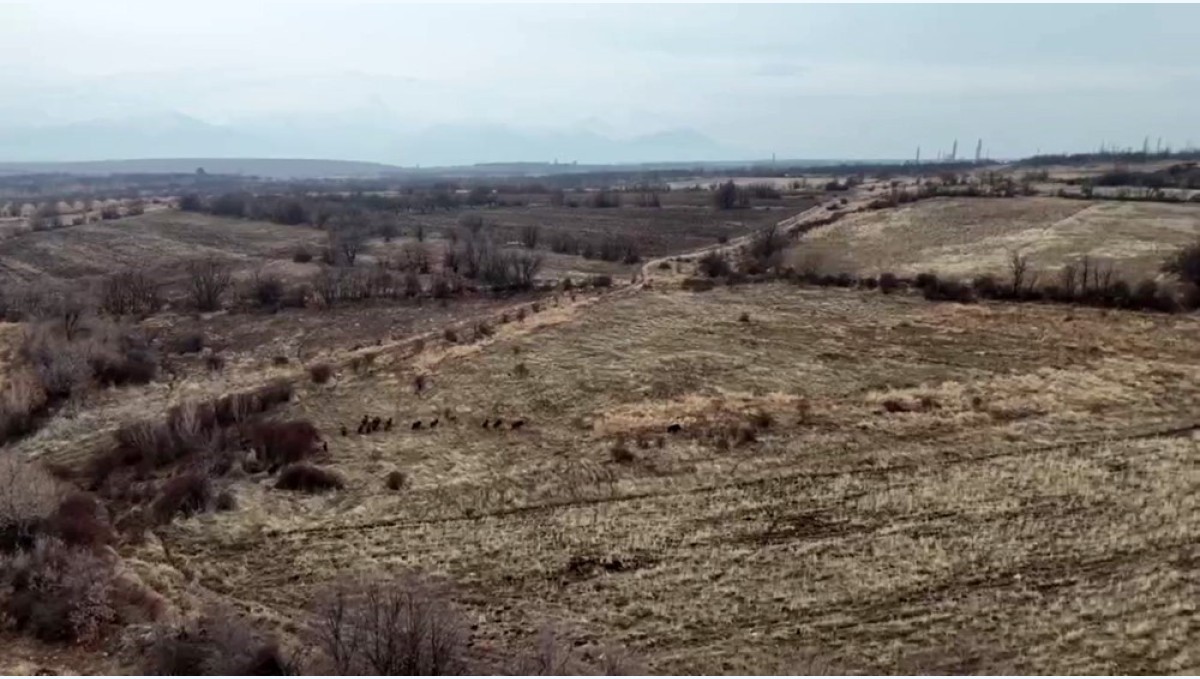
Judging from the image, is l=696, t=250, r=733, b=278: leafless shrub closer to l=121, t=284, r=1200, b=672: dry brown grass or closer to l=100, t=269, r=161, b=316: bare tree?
l=121, t=284, r=1200, b=672: dry brown grass

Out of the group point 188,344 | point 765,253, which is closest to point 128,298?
point 188,344

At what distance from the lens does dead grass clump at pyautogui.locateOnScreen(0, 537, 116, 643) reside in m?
15.1

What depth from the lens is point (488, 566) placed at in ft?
60.0

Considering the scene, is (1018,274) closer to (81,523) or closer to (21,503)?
(81,523)

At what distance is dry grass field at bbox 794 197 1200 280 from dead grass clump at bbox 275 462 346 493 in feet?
113

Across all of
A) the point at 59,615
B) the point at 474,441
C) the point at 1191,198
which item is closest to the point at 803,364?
the point at 474,441

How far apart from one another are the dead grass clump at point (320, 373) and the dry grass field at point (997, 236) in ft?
98.3

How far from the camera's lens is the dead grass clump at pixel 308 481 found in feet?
72.1

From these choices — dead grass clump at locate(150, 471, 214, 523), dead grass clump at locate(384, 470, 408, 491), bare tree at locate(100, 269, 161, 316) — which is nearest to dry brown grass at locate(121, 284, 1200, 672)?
dead grass clump at locate(384, 470, 408, 491)

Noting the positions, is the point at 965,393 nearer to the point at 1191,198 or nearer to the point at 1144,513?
the point at 1144,513

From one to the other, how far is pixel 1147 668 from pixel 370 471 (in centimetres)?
1747

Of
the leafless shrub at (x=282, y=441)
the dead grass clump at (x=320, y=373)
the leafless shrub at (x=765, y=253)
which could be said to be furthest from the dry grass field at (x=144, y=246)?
the leafless shrub at (x=282, y=441)

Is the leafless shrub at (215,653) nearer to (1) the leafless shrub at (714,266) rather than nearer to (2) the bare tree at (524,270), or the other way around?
(2) the bare tree at (524,270)

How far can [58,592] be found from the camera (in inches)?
627
